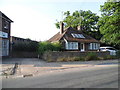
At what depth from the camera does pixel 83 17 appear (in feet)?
137

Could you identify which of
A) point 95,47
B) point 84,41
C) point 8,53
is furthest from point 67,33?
point 8,53

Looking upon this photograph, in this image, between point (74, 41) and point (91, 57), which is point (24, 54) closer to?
point (74, 41)

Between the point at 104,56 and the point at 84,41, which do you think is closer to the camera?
the point at 104,56

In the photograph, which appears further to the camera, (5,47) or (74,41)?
(74,41)

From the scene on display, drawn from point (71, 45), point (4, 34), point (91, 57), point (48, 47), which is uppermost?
point (4, 34)

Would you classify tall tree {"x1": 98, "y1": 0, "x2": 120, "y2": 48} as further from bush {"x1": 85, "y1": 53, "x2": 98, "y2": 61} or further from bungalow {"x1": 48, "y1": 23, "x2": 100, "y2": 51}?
bush {"x1": 85, "y1": 53, "x2": 98, "y2": 61}

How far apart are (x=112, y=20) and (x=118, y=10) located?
2.35 meters

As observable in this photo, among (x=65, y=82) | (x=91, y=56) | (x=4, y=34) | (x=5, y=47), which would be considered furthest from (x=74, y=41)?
(x=65, y=82)

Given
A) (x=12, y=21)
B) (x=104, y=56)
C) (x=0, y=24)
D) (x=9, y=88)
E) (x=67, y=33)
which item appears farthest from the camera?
(x=67, y=33)

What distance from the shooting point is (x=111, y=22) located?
940 inches

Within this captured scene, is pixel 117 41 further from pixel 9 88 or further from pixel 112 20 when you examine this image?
pixel 9 88

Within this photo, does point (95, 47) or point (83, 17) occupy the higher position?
point (83, 17)

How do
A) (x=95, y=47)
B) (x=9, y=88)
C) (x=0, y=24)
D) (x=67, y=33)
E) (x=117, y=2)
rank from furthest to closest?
(x=95, y=47) < (x=67, y=33) < (x=117, y=2) < (x=0, y=24) < (x=9, y=88)

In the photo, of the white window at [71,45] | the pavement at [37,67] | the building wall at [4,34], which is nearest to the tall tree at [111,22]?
the white window at [71,45]
